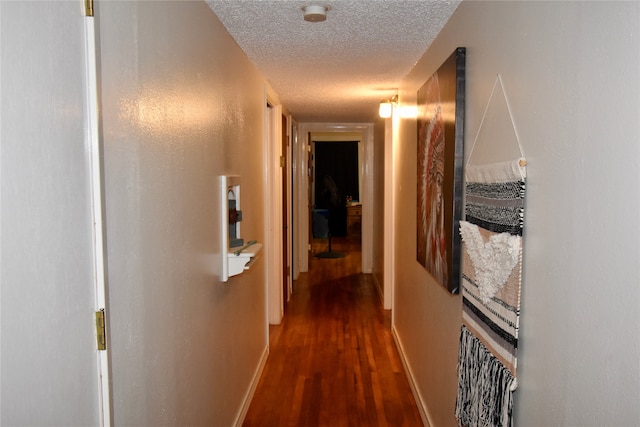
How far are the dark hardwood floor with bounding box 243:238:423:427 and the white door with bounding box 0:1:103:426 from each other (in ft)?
6.42

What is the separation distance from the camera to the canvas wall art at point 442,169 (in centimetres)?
195

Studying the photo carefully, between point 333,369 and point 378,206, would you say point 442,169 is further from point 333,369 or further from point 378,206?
point 378,206

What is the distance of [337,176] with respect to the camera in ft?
37.2

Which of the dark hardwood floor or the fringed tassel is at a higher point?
the fringed tassel

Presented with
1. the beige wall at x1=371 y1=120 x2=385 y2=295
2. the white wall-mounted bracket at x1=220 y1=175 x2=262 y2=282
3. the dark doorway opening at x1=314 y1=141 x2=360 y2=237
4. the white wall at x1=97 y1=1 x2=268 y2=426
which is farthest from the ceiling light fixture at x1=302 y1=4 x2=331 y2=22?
the dark doorway opening at x1=314 y1=141 x2=360 y2=237

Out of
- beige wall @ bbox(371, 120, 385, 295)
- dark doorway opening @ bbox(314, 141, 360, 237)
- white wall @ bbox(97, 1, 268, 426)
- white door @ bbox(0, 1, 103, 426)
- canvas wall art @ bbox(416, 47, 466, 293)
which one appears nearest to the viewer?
white door @ bbox(0, 1, 103, 426)

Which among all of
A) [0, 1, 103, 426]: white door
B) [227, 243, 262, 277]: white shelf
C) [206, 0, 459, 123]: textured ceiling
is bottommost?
[227, 243, 262, 277]: white shelf

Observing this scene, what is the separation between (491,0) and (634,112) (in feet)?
3.01

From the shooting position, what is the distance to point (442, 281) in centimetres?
218

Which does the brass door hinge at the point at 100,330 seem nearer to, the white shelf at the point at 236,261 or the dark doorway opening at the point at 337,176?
the white shelf at the point at 236,261

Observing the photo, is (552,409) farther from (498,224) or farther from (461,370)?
(461,370)

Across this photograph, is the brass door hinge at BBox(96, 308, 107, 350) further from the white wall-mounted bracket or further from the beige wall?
the beige wall

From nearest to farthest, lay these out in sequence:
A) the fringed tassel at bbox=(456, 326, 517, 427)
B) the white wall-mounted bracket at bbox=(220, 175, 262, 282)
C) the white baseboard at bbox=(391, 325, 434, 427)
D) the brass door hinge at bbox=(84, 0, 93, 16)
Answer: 1. the brass door hinge at bbox=(84, 0, 93, 16)
2. the fringed tassel at bbox=(456, 326, 517, 427)
3. the white wall-mounted bracket at bbox=(220, 175, 262, 282)
4. the white baseboard at bbox=(391, 325, 434, 427)

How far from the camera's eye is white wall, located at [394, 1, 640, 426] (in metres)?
0.86
